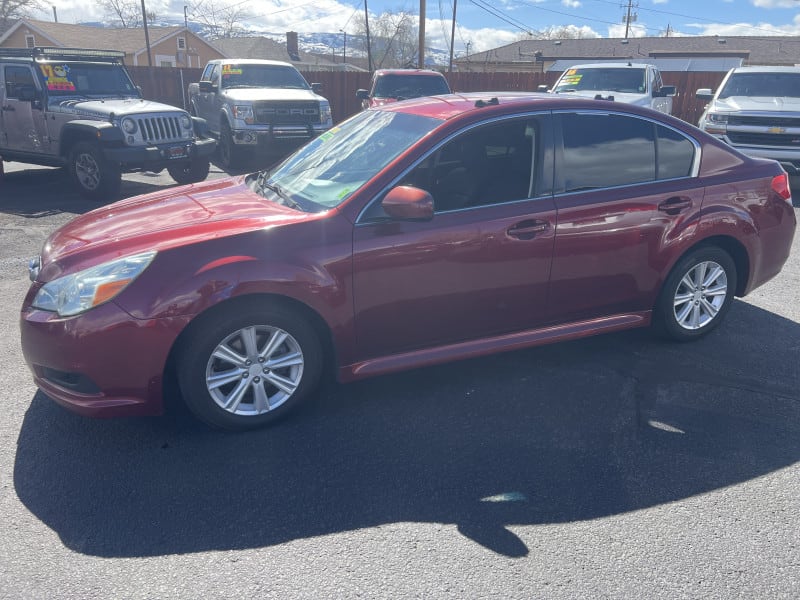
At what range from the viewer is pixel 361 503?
3.11 meters

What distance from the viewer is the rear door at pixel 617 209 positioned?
418cm

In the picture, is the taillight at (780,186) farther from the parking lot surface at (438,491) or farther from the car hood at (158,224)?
the car hood at (158,224)

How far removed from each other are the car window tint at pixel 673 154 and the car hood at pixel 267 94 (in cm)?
957

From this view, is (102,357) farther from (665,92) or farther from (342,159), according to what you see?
(665,92)

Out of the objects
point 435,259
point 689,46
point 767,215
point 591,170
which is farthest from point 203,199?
point 689,46

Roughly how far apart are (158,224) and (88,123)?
705 centimetres

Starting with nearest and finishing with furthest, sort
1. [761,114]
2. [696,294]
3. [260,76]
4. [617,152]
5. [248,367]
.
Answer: [248,367]
[617,152]
[696,294]
[761,114]
[260,76]

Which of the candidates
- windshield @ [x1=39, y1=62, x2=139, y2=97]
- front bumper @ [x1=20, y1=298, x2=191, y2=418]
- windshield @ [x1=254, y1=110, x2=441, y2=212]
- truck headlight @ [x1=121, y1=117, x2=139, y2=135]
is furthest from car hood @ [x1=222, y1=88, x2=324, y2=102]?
front bumper @ [x1=20, y1=298, x2=191, y2=418]

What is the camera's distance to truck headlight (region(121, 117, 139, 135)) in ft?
31.8

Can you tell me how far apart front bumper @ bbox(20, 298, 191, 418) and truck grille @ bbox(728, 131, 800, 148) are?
34.5 ft

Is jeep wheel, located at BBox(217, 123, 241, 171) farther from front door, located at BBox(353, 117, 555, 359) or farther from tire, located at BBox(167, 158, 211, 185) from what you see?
front door, located at BBox(353, 117, 555, 359)

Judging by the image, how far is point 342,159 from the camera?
4266mm

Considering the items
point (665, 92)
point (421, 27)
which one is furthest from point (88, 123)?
point (421, 27)

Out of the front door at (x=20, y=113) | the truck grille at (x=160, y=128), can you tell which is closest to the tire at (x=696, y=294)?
the truck grille at (x=160, y=128)
